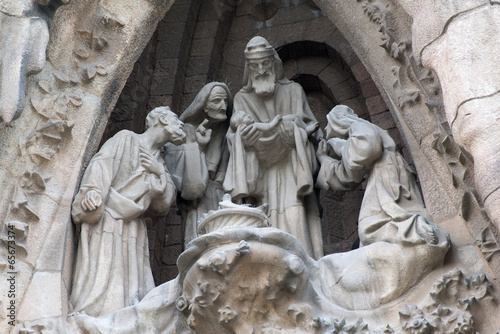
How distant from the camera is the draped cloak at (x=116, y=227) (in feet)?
20.3

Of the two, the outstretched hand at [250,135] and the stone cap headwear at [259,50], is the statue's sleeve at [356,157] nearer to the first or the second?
the outstretched hand at [250,135]

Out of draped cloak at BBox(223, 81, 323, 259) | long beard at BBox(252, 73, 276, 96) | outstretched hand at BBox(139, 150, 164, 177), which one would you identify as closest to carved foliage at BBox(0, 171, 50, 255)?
outstretched hand at BBox(139, 150, 164, 177)

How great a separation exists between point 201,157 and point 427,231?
5.73 feet

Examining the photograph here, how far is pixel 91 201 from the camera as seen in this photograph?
639cm

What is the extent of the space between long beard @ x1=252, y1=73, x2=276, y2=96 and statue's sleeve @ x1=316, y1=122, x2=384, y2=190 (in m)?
0.79

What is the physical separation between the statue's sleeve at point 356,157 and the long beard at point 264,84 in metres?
0.79

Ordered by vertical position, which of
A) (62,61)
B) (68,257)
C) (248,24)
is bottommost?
(248,24)

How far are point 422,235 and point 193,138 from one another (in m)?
1.90

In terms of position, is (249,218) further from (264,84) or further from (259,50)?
(259,50)

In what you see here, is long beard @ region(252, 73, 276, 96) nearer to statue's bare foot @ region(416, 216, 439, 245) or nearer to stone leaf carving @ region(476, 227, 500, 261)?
statue's bare foot @ region(416, 216, 439, 245)

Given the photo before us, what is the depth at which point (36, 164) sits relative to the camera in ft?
21.2

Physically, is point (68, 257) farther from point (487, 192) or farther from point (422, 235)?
point (487, 192)

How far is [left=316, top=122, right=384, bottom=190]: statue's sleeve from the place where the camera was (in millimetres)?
6430

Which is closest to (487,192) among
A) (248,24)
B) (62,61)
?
(62,61)
